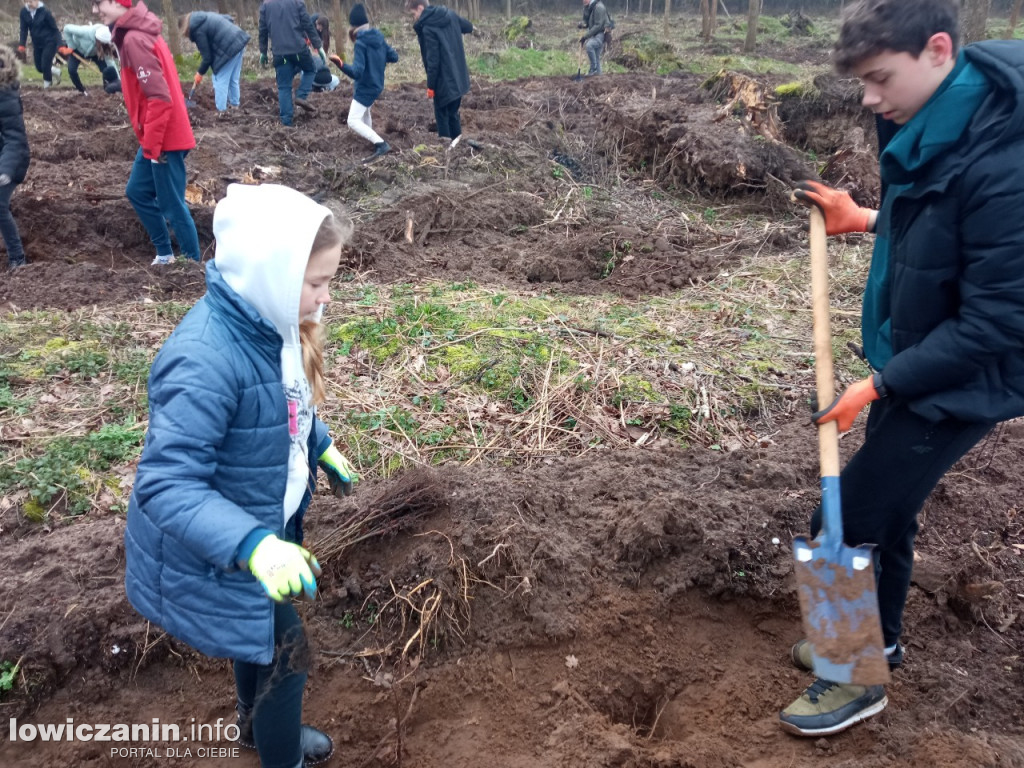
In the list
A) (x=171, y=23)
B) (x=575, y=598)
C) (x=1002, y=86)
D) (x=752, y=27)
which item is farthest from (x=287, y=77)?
(x=752, y=27)

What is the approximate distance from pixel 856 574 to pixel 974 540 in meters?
1.43

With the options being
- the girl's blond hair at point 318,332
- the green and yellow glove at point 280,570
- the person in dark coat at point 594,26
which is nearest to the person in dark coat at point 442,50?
the person in dark coat at point 594,26

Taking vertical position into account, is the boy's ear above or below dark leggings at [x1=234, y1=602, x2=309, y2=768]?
above

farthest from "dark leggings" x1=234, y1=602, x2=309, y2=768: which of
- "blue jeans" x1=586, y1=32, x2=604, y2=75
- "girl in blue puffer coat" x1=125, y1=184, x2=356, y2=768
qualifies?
"blue jeans" x1=586, y1=32, x2=604, y2=75

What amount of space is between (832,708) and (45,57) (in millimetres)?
15747

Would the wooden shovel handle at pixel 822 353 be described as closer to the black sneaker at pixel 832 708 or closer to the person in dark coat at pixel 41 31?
the black sneaker at pixel 832 708

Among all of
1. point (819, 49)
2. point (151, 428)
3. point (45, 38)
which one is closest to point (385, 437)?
point (151, 428)

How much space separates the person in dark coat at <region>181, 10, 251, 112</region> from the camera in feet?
32.6

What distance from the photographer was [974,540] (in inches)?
121

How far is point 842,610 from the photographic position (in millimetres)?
2084

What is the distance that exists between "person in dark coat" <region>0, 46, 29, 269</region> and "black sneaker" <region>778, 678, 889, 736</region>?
6213 mm

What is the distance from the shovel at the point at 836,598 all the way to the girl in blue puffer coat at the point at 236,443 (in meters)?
1.43

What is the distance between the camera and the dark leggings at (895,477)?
6.24 feet

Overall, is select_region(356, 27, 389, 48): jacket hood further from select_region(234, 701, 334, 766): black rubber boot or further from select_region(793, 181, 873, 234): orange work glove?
select_region(234, 701, 334, 766): black rubber boot
